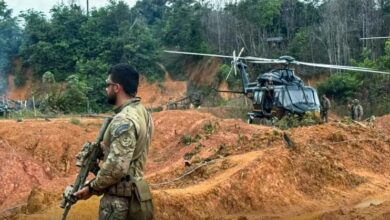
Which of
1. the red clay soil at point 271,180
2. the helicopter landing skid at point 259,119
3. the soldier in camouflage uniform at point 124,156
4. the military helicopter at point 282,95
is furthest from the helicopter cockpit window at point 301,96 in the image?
the soldier in camouflage uniform at point 124,156

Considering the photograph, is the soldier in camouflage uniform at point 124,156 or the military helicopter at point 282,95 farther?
the military helicopter at point 282,95

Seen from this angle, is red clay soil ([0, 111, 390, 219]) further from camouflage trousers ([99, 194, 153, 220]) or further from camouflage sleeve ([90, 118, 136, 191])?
camouflage sleeve ([90, 118, 136, 191])

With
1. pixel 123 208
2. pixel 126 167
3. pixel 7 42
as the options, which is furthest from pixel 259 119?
pixel 7 42

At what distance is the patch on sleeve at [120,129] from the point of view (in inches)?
171

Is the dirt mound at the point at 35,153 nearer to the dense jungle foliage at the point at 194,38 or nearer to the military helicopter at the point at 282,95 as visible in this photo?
the military helicopter at the point at 282,95

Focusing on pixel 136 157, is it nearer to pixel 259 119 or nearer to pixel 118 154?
pixel 118 154

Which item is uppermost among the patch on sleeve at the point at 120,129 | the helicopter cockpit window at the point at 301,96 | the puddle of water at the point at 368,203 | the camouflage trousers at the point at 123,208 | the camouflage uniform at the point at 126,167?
the patch on sleeve at the point at 120,129

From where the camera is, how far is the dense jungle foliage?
40.9 metres

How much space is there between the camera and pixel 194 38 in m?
50.2

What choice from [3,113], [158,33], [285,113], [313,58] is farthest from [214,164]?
[158,33]

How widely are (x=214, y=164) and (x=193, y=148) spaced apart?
3.92 m

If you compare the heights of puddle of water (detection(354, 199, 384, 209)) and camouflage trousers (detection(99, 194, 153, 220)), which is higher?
camouflage trousers (detection(99, 194, 153, 220))

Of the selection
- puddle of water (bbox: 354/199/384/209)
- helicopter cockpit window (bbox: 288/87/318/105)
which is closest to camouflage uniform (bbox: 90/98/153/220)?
puddle of water (bbox: 354/199/384/209)

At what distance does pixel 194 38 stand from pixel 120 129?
4622 centimetres
